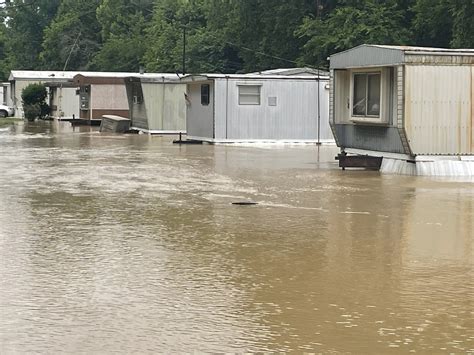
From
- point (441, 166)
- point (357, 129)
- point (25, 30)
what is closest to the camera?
point (441, 166)

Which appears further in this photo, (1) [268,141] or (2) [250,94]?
(1) [268,141]

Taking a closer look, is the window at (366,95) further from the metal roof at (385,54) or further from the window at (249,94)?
the window at (249,94)

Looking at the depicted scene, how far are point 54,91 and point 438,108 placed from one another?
44320mm

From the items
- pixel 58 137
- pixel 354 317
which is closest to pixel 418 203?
pixel 354 317

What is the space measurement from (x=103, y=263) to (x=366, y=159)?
12638 millimetres

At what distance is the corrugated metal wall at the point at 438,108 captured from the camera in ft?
63.6

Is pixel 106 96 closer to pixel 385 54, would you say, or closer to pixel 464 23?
pixel 464 23

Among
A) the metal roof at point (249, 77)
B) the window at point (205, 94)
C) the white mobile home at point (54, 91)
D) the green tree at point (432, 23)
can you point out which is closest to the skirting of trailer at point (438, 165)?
the metal roof at point (249, 77)

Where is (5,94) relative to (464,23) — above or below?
below

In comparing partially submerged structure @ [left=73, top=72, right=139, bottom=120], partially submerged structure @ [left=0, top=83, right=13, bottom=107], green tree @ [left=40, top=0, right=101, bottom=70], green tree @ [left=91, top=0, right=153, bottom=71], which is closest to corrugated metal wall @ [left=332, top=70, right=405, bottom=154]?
partially submerged structure @ [left=73, top=72, right=139, bottom=120]

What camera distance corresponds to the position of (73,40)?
99.0 meters

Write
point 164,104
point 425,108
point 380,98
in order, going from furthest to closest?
1. point 164,104
2. point 380,98
3. point 425,108

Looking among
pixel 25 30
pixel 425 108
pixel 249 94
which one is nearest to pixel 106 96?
pixel 249 94

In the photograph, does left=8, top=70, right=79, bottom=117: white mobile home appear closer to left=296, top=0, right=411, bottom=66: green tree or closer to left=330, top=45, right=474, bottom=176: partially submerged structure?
left=296, top=0, right=411, bottom=66: green tree
